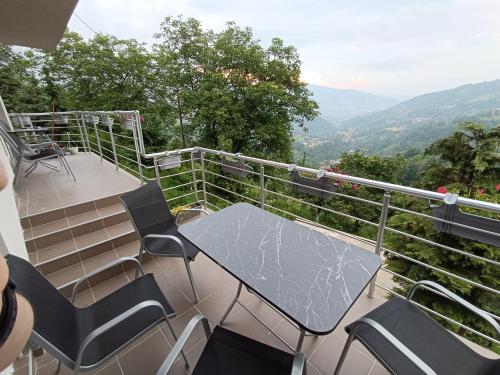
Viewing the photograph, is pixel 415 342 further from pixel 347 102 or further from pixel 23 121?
pixel 347 102

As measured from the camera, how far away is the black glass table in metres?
1.11

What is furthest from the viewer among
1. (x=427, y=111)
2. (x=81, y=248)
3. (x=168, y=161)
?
(x=427, y=111)

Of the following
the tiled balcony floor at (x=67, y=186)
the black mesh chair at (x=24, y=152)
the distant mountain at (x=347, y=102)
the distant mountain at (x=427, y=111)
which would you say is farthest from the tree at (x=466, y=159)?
the distant mountain at (x=347, y=102)

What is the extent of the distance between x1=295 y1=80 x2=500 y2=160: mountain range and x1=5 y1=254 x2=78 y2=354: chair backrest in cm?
820

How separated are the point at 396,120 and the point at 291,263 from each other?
80.0m

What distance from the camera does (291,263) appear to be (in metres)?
1.39

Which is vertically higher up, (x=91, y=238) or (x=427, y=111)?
(x=427, y=111)

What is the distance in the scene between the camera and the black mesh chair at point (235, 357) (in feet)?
3.70

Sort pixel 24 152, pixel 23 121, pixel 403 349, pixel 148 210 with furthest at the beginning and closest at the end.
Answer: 1. pixel 23 121
2. pixel 24 152
3. pixel 148 210
4. pixel 403 349

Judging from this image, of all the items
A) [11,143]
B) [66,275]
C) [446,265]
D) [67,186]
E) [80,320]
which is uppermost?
[11,143]

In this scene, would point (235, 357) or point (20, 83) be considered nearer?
point (235, 357)

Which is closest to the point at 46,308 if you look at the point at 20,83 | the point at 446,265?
the point at 446,265

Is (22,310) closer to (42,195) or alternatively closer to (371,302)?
(371,302)

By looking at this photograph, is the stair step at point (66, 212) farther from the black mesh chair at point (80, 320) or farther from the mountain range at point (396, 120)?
the mountain range at point (396, 120)
